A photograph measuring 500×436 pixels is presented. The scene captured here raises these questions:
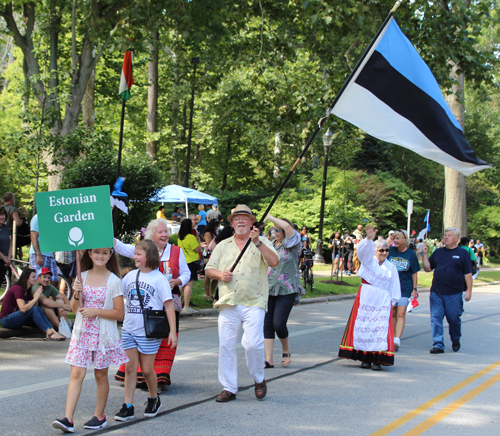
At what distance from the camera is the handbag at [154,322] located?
5.13 metres

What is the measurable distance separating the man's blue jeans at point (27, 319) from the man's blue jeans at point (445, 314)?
612cm

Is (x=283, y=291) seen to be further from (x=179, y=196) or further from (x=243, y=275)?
(x=179, y=196)

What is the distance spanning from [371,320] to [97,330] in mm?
4068

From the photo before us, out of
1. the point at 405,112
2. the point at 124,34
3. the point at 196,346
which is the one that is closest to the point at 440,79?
the point at 405,112

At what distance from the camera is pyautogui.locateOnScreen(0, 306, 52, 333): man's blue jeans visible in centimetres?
883

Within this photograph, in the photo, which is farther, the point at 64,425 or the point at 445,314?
the point at 445,314

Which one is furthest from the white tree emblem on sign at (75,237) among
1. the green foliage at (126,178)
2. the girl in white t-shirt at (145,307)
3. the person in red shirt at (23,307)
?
the green foliage at (126,178)

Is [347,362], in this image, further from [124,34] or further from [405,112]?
[124,34]

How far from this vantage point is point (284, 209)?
28266 mm

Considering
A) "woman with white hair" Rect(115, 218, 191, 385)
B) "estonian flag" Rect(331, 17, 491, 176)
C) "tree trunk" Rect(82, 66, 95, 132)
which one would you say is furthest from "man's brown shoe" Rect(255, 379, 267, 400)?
"tree trunk" Rect(82, 66, 95, 132)

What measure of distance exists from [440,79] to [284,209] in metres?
16.6

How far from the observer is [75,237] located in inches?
187

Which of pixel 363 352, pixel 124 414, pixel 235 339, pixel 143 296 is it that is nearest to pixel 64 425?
pixel 124 414

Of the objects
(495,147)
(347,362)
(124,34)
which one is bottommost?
(347,362)
